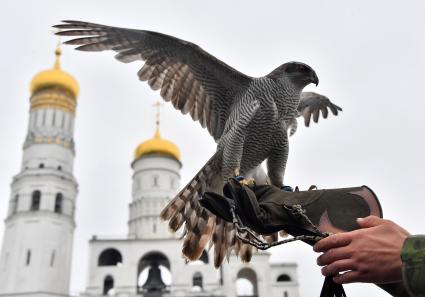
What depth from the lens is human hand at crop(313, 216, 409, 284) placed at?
1944mm

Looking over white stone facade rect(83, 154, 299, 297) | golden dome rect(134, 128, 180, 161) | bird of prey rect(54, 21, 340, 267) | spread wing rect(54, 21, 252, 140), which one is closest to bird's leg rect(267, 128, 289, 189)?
bird of prey rect(54, 21, 340, 267)

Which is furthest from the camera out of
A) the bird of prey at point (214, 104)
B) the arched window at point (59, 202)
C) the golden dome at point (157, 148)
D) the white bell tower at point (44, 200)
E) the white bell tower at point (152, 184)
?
the golden dome at point (157, 148)

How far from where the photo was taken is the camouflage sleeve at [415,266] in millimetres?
1834

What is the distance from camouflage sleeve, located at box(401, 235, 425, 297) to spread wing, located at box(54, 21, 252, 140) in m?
2.89

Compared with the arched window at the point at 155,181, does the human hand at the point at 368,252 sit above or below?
below

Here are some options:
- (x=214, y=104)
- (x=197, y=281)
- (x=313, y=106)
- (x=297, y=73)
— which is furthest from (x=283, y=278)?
(x=297, y=73)

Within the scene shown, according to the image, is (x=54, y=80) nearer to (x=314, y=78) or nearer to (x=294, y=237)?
(x=314, y=78)

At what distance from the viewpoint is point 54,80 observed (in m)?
37.1

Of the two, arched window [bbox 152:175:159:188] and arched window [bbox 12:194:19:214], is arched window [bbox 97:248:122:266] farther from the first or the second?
arched window [bbox 12:194:19:214]

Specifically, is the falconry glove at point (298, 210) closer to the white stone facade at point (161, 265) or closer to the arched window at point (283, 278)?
the white stone facade at point (161, 265)

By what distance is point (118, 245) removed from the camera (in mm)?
35344

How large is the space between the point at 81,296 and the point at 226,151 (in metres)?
30.6

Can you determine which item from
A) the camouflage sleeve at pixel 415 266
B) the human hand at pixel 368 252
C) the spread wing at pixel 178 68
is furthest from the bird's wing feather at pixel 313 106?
the camouflage sleeve at pixel 415 266

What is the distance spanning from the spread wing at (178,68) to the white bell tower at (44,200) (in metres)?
29.8
